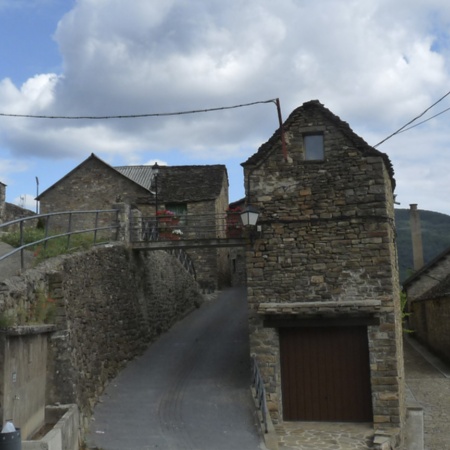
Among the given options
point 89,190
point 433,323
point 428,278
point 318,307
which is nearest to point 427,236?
point 428,278

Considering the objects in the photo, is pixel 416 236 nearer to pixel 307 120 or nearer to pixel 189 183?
pixel 189 183

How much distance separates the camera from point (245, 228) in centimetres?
1214

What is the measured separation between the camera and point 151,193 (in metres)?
25.4

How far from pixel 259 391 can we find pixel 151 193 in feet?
52.1

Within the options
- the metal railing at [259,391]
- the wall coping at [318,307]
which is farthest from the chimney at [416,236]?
the metal railing at [259,391]

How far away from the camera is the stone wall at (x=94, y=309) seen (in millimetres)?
9109

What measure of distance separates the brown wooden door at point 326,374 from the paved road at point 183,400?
110cm

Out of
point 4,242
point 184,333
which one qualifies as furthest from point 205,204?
point 4,242

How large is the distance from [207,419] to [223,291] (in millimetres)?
15191

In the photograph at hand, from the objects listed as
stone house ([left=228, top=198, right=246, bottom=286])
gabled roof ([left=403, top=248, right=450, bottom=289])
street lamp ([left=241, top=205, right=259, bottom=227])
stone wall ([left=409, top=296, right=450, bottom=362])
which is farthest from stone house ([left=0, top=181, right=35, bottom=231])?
gabled roof ([left=403, top=248, right=450, bottom=289])

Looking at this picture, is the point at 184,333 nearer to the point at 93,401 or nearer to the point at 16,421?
the point at 93,401

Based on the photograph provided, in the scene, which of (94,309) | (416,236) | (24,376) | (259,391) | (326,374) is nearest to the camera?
(24,376)

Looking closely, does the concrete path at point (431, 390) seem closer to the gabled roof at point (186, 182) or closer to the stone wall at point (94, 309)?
the stone wall at point (94, 309)

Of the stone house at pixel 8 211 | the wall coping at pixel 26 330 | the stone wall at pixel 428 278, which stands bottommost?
the wall coping at pixel 26 330
